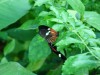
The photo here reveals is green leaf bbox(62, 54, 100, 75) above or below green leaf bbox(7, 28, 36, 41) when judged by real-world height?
above

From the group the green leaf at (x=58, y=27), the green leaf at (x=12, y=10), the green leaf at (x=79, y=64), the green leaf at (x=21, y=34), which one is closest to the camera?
the green leaf at (x=79, y=64)

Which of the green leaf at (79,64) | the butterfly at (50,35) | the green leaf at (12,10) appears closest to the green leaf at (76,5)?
the butterfly at (50,35)

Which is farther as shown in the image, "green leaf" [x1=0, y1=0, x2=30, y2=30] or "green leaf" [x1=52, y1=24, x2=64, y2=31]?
"green leaf" [x1=0, y1=0, x2=30, y2=30]

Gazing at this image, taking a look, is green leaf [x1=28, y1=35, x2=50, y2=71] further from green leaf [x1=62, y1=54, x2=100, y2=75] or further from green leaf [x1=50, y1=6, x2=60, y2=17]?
green leaf [x1=62, y1=54, x2=100, y2=75]

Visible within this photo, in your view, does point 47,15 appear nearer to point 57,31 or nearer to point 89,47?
point 57,31

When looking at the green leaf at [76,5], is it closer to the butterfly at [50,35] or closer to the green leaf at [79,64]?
the butterfly at [50,35]

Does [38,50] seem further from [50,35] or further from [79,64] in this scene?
[79,64]

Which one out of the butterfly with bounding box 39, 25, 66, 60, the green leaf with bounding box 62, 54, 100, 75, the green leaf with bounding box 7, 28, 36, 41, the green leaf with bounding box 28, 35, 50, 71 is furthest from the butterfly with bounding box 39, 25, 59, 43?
the green leaf with bounding box 7, 28, 36, 41
